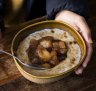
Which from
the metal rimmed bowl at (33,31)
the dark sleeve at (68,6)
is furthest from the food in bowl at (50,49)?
the dark sleeve at (68,6)

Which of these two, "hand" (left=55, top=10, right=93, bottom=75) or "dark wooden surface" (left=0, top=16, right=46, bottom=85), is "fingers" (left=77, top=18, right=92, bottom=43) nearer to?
"hand" (left=55, top=10, right=93, bottom=75)

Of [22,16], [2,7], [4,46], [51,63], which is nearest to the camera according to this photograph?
[51,63]

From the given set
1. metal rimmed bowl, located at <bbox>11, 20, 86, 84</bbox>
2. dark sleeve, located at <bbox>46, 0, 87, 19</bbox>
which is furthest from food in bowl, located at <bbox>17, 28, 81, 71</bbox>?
dark sleeve, located at <bbox>46, 0, 87, 19</bbox>

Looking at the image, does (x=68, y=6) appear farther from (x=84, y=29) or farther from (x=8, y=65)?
(x=8, y=65)

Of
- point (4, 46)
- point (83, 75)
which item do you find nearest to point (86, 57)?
point (83, 75)


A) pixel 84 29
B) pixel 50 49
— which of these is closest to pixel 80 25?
pixel 84 29

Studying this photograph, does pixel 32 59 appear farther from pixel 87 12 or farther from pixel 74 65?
pixel 87 12
